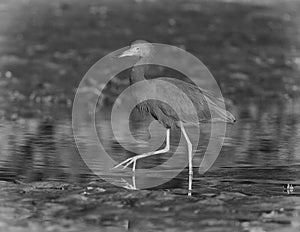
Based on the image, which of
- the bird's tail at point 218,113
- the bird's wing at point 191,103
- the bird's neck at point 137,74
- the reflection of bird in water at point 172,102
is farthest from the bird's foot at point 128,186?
the bird's tail at point 218,113

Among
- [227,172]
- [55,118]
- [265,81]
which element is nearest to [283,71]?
[265,81]

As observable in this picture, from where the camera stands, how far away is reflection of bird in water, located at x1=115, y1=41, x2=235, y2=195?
9.52 m

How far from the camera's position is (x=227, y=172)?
9672 mm

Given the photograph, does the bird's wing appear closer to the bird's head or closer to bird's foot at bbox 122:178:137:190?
the bird's head

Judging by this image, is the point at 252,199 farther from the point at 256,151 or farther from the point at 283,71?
the point at 283,71

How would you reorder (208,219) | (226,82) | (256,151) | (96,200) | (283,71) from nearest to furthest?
(208,219)
(96,200)
(256,151)
(226,82)
(283,71)

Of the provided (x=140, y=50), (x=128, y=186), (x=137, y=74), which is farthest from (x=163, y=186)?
A: (x=140, y=50)

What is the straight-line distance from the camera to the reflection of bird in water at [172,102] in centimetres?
952

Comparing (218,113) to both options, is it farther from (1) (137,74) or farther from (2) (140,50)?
(2) (140,50)

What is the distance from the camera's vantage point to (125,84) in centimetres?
1800

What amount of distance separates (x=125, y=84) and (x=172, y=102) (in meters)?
8.53

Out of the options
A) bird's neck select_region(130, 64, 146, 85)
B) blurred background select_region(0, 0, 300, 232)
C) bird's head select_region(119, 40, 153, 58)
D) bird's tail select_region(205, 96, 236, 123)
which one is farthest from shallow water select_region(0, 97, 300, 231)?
bird's head select_region(119, 40, 153, 58)

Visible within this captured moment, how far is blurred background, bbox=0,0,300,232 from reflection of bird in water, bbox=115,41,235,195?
0.66 meters

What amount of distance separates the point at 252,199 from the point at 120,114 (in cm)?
805
